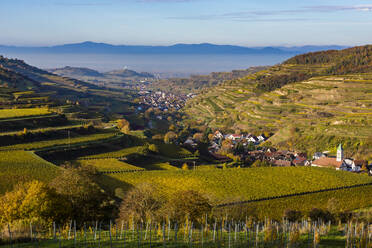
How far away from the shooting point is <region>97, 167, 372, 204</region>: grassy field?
45338 mm

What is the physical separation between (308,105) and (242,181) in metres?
83.5

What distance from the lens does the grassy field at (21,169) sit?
40344mm

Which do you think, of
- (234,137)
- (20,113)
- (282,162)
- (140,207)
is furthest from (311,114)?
(140,207)

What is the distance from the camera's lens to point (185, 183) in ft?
158

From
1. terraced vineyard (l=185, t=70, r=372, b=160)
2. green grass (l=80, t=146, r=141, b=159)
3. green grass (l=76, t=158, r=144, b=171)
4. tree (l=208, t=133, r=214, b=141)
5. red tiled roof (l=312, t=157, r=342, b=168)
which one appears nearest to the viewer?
green grass (l=76, t=158, r=144, b=171)

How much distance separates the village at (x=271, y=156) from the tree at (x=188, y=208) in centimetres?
5093

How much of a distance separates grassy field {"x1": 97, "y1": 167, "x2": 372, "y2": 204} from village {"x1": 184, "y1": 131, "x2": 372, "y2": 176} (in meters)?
19.8

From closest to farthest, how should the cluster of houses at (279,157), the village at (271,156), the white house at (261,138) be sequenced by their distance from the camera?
the village at (271,156)
the cluster of houses at (279,157)
the white house at (261,138)

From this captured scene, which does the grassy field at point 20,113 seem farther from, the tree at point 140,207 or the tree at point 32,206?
the tree at point 32,206

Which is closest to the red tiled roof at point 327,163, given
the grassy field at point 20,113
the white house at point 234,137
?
the white house at point 234,137

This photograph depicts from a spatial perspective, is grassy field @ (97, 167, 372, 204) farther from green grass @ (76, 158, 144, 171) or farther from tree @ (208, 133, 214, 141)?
tree @ (208, 133, 214, 141)

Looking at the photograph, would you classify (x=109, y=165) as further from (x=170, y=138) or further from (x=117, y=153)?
(x=170, y=138)

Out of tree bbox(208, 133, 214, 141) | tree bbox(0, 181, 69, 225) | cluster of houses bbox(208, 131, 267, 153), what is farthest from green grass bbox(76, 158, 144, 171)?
tree bbox(208, 133, 214, 141)

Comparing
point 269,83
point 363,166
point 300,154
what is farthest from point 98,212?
point 269,83
